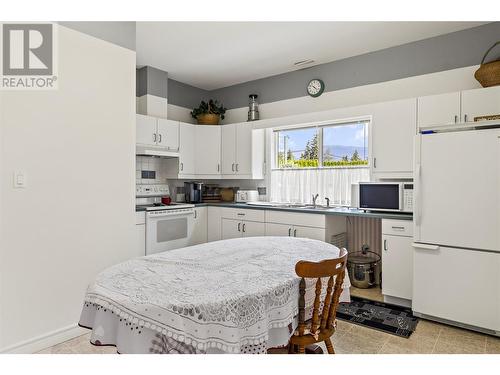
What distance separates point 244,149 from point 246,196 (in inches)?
26.8

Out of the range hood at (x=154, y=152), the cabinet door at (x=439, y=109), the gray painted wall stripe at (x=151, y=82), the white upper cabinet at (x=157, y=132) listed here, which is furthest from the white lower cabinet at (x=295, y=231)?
the gray painted wall stripe at (x=151, y=82)

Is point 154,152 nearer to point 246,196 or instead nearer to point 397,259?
point 246,196

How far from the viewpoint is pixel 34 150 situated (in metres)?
2.36

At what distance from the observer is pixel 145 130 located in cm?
423

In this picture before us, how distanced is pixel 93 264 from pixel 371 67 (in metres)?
3.72

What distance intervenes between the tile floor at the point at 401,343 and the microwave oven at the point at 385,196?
112cm

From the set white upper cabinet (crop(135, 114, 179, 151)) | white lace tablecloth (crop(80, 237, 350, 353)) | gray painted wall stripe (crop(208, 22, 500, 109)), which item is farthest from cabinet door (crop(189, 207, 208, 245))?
white lace tablecloth (crop(80, 237, 350, 353))

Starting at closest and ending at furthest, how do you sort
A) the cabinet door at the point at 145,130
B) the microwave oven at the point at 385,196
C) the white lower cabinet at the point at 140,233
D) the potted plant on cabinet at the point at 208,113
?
the microwave oven at the point at 385,196
the white lower cabinet at the point at 140,233
the cabinet door at the point at 145,130
the potted plant on cabinet at the point at 208,113

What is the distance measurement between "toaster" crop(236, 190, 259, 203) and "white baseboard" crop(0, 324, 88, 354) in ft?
8.72

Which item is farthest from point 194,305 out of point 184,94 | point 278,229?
point 184,94

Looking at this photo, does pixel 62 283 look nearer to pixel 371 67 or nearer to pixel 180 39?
pixel 180 39

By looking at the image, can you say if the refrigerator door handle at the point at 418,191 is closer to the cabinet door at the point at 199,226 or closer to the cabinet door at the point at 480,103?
the cabinet door at the point at 480,103

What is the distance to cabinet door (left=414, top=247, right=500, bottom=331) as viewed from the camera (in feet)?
8.26

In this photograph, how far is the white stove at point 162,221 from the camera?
3967mm
